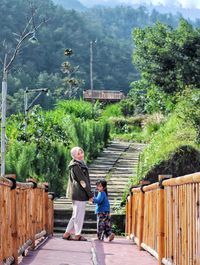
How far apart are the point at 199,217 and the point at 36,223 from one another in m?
5.58

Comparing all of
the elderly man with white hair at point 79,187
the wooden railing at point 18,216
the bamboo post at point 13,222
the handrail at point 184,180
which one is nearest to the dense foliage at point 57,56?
the elderly man with white hair at point 79,187

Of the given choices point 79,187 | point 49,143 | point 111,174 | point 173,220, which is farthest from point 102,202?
point 111,174

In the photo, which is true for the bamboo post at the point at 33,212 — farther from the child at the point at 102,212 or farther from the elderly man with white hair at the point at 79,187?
the child at the point at 102,212

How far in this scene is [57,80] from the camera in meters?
60.9

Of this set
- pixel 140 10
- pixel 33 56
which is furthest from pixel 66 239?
pixel 140 10

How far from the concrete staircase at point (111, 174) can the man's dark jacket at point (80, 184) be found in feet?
15.4

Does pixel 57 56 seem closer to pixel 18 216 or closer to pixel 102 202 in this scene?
pixel 102 202

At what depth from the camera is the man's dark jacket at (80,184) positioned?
436 inches

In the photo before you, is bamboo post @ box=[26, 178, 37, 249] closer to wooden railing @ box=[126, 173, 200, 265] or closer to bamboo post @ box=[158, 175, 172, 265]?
wooden railing @ box=[126, 173, 200, 265]

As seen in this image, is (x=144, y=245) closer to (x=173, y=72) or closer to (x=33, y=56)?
(x=173, y=72)

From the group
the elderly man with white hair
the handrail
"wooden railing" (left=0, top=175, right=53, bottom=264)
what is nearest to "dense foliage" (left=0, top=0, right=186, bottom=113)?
the elderly man with white hair

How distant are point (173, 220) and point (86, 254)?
2.55 meters

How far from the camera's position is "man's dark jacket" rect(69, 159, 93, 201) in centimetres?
1107

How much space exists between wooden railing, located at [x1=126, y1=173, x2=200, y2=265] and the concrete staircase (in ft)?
19.5
